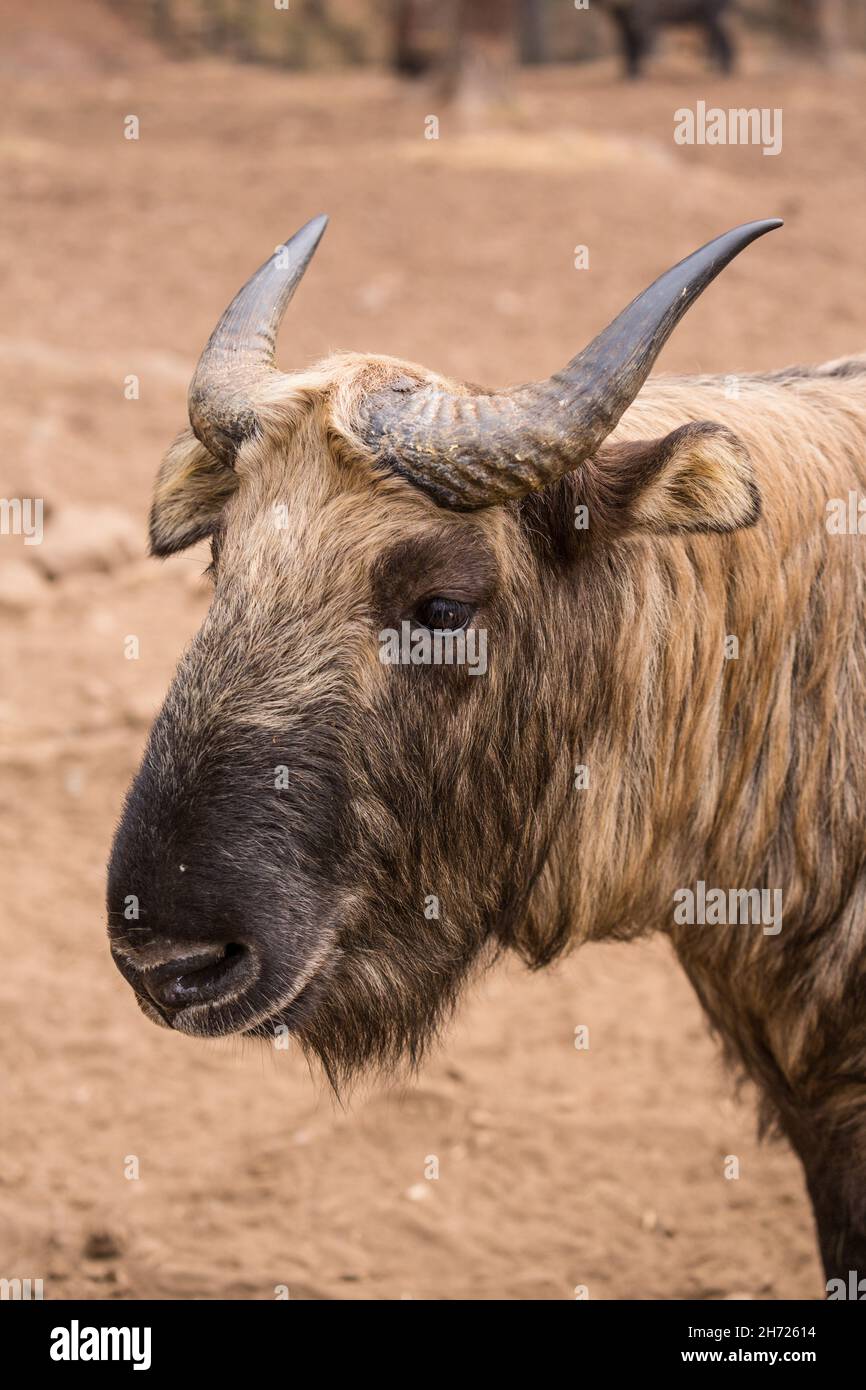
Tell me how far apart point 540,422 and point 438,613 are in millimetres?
407

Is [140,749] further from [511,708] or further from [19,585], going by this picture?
[511,708]

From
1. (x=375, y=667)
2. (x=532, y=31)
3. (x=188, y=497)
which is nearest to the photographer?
(x=375, y=667)

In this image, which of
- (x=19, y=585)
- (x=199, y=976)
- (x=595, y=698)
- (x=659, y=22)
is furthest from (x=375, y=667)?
(x=659, y=22)

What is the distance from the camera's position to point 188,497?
11.5 feet

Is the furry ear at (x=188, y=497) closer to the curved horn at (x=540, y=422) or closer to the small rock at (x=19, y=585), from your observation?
the curved horn at (x=540, y=422)

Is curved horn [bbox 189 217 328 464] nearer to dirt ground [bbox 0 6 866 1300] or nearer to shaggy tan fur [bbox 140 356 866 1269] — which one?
shaggy tan fur [bbox 140 356 866 1269]

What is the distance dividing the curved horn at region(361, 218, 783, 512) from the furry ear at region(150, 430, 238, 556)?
0.66 meters

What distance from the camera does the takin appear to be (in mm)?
2887

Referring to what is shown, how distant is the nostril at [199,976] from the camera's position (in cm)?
283

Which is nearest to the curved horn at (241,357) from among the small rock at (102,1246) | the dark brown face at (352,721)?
the dark brown face at (352,721)

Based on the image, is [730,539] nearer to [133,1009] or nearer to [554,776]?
[554,776]

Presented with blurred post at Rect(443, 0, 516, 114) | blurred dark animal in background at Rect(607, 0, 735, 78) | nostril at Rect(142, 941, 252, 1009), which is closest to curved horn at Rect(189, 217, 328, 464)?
nostril at Rect(142, 941, 252, 1009)

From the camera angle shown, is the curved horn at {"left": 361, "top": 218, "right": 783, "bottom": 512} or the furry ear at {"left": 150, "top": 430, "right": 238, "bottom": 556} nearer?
the curved horn at {"left": 361, "top": 218, "right": 783, "bottom": 512}

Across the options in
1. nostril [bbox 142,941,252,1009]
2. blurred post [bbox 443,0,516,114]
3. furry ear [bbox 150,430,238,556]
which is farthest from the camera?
blurred post [bbox 443,0,516,114]
